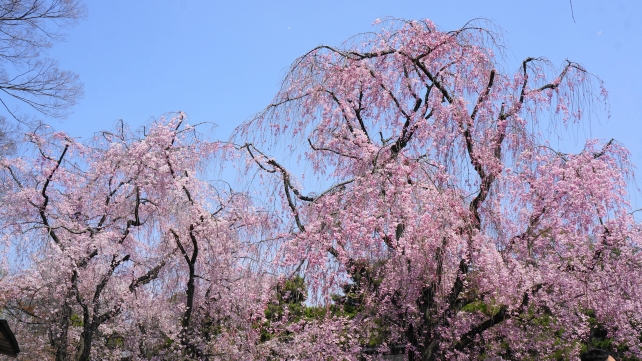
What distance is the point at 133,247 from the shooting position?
1052 cm

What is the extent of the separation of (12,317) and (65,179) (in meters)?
3.30

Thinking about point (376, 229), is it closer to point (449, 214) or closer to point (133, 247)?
point (449, 214)

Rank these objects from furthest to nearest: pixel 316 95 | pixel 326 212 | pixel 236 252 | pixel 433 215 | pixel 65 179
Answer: pixel 65 179
pixel 236 252
pixel 316 95
pixel 326 212
pixel 433 215

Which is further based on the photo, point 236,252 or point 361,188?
point 236,252

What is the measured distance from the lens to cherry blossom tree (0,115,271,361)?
9.40 m

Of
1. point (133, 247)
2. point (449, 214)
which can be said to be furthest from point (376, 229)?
point (133, 247)

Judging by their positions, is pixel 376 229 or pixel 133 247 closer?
pixel 376 229

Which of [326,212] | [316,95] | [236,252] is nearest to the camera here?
[326,212]

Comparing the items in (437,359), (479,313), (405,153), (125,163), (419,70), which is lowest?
(437,359)

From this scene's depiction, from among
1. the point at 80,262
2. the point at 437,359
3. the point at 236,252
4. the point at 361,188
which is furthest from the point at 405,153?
the point at 80,262

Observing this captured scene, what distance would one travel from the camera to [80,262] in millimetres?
9703

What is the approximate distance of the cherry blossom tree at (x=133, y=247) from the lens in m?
9.40

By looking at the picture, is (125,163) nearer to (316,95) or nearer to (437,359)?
(316,95)

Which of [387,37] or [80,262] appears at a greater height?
[387,37]
